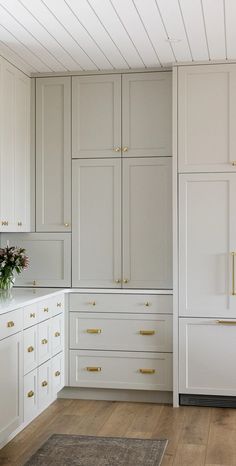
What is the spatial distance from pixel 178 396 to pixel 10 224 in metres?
1.69

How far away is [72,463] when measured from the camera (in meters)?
3.65

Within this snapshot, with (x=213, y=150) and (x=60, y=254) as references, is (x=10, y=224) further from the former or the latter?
(x=213, y=150)

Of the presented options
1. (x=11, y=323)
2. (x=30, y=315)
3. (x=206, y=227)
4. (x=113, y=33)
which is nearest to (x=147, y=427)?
(x=30, y=315)

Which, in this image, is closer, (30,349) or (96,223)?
(30,349)

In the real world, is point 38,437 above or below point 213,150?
below

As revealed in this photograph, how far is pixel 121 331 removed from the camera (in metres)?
4.93

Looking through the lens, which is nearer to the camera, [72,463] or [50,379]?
[72,463]

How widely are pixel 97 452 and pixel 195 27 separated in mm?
2512

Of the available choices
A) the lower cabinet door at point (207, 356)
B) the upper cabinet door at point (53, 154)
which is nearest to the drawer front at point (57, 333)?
the upper cabinet door at point (53, 154)

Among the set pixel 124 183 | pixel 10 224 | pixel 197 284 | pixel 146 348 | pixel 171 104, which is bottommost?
pixel 146 348

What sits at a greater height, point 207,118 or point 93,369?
point 207,118

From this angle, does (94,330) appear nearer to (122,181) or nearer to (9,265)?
(9,265)

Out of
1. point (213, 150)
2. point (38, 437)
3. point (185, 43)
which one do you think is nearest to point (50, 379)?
point (38, 437)

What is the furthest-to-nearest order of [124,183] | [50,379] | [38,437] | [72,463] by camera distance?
[124,183] → [50,379] → [38,437] → [72,463]
